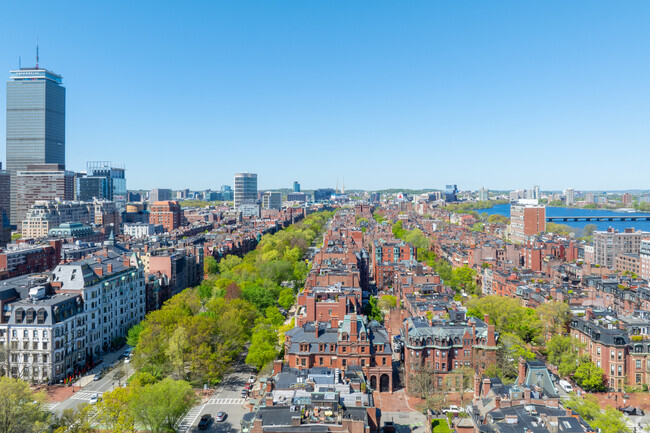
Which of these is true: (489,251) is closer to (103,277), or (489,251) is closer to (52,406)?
(103,277)

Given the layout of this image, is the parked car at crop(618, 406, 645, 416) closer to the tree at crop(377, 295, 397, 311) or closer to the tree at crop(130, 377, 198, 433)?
the tree at crop(377, 295, 397, 311)

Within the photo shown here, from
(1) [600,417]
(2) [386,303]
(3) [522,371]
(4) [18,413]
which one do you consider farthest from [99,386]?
(1) [600,417]

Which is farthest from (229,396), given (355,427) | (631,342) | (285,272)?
(285,272)

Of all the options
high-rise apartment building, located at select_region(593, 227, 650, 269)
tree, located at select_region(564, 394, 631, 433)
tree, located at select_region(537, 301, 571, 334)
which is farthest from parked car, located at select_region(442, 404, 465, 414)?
high-rise apartment building, located at select_region(593, 227, 650, 269)

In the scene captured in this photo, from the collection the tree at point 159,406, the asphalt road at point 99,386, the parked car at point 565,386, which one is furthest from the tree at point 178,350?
the parked car at point 565,386

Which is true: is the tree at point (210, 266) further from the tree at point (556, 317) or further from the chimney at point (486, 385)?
the chimney at point (486, 385)
